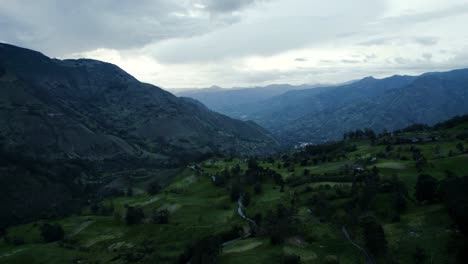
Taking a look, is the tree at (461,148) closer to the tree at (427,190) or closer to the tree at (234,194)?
the tree at (427,190)

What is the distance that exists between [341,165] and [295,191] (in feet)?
139

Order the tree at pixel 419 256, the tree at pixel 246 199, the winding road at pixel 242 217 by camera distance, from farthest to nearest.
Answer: the tree at pixel 246 199 < the winding road at pixel 242 217 < the tree at pixel 419 256

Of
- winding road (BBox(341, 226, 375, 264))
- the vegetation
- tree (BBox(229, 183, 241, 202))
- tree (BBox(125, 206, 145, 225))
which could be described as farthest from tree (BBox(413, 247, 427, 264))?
tree (BBox(125, 206, 145, 225))

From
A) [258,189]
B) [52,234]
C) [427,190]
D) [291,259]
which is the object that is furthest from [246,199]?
[52,234]

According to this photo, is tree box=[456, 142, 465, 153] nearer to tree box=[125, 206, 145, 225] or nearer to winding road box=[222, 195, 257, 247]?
winding road box=[222, 195, 257, 247]

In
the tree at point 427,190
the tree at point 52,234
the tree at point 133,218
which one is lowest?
the tree at point 52,234

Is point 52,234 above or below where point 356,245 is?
below

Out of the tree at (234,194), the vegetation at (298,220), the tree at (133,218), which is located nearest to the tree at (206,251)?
the vegetation at (298,220)

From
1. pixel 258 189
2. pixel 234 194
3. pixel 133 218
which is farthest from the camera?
pixel 234 194

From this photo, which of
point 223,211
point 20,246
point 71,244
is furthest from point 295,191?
point 20,246

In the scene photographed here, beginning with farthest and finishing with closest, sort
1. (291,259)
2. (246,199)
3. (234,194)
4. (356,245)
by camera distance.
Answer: (234,194) → (246,199) → (356,245) → (291,259)

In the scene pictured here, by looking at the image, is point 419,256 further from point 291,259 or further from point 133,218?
point 133,218

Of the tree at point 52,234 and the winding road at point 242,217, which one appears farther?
the tree at point 52,234

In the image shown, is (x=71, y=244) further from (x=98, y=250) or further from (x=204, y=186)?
(x=204, y=186)
